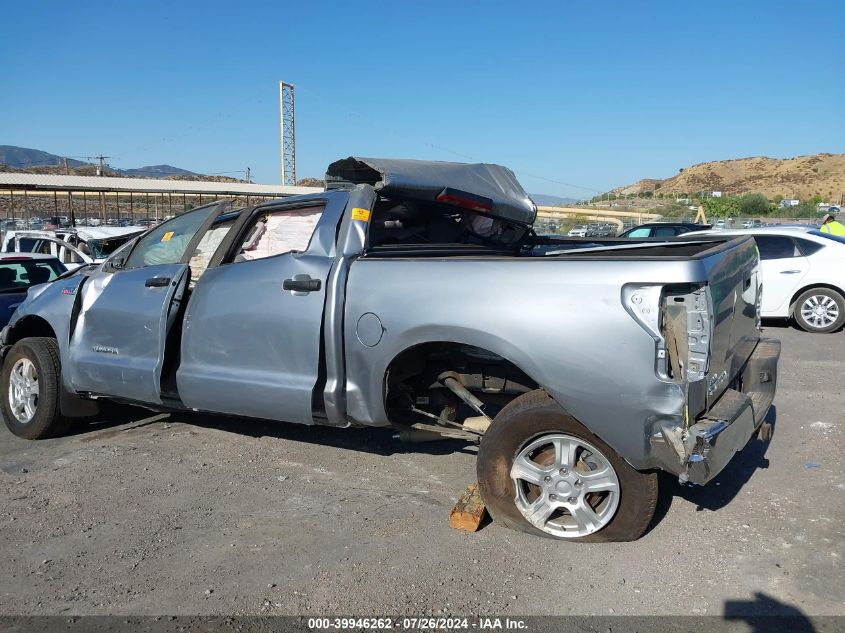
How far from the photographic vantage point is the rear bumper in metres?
3.40

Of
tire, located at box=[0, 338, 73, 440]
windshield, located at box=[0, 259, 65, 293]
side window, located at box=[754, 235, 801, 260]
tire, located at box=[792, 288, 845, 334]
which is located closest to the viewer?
tire, located at box=[0, 338, 73, 440]

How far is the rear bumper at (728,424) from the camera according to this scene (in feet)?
11.2

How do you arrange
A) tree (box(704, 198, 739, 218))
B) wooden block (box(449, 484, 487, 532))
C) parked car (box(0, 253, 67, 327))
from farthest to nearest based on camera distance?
tree (box(704, 198, 739, 218)) < parked car (box(0, 253, 67, 327)) < wooden block (box(449, 484, 487, 532))

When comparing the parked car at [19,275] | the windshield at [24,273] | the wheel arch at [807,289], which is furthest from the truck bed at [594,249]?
the wheel arch at [807,289]

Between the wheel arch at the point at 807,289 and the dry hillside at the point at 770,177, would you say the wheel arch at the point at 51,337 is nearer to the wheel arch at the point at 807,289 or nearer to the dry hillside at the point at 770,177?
the wheel arch at the point at 807,289

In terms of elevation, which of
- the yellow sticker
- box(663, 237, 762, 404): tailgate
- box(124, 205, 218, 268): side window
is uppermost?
the yellow sticker

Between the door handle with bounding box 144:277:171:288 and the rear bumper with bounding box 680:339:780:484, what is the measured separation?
369 centimetres

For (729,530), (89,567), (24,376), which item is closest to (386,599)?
(89,567)

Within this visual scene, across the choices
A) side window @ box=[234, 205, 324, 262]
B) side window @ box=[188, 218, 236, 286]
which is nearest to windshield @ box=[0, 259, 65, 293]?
side window @ box=[188, 218, 236, 286]

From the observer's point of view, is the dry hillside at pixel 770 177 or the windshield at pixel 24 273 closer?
the windshield at pixel 24 273

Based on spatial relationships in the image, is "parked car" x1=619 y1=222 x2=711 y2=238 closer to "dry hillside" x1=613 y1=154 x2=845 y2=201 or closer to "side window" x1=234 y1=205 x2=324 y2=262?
"side window" x1=234 y1=205 x2=324 y2=262

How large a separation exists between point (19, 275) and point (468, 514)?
7.78 m

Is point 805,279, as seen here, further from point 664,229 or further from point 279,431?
point 279,431

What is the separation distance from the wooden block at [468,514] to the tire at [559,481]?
0.10 m
